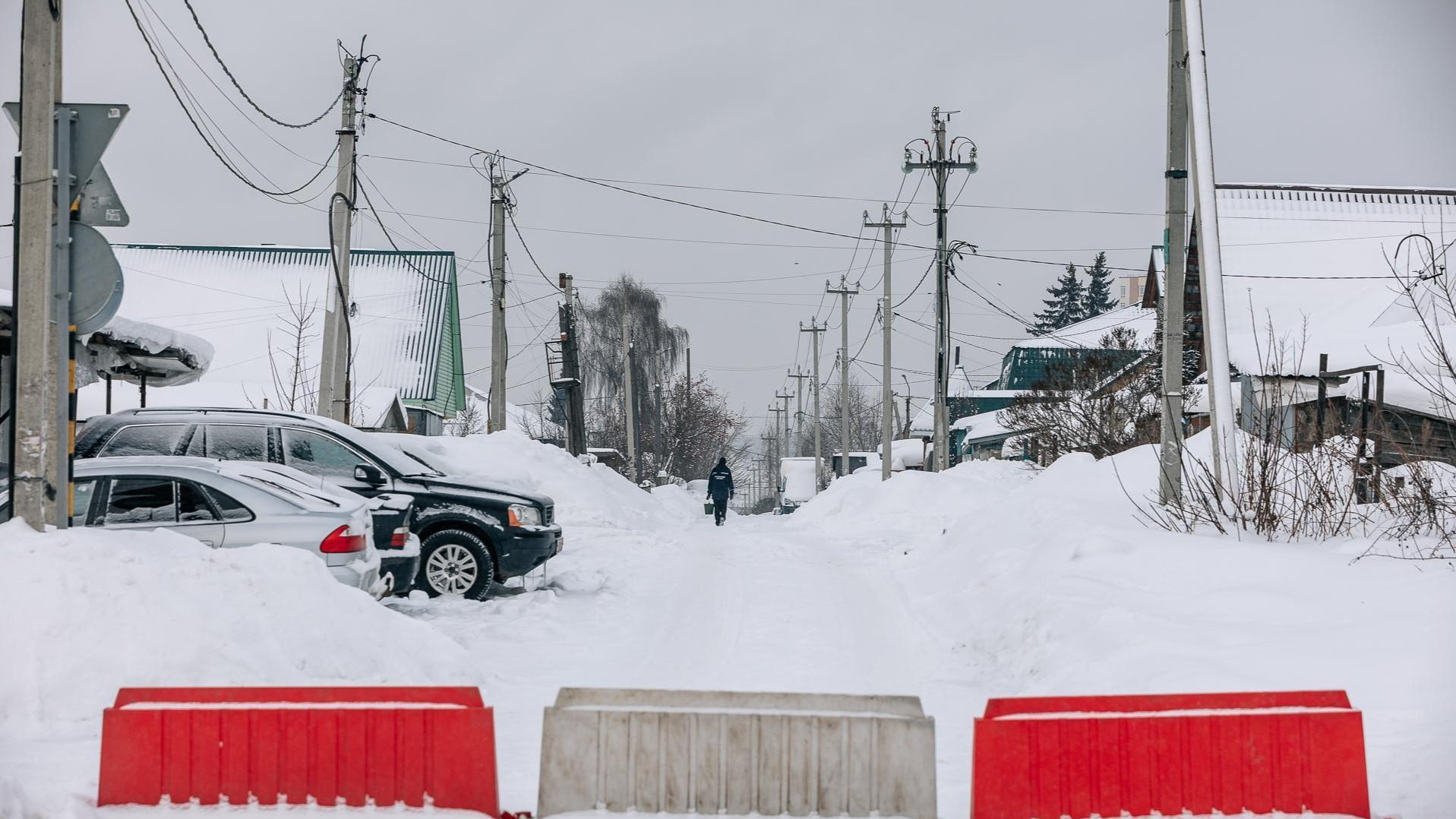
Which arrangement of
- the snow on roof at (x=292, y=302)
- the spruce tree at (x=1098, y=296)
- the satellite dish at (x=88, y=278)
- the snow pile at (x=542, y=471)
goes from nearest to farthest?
the satellite dish at (x=88, y=278) < the snow pile at (x=542, y=471) < the snow on roof at (x=292, y=302) < the spruce tree at (x=1098, y=296)

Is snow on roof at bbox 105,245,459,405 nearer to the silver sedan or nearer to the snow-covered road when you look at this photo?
the snow-covered road

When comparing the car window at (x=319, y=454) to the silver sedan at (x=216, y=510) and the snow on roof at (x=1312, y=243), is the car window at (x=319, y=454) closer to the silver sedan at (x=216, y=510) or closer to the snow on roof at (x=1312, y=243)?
the silver sedan at (x=216, y=510)

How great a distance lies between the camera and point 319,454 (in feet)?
38.0

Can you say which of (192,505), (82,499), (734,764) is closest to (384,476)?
(192,505)

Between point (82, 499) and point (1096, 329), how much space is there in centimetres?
4908

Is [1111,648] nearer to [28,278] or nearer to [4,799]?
[4,799]

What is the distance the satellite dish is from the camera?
6.61m

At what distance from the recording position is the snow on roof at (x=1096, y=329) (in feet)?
154

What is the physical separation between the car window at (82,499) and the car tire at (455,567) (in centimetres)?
308

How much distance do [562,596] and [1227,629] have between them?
6.37 meters

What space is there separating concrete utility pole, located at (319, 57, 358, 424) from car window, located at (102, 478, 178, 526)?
8.40 meters

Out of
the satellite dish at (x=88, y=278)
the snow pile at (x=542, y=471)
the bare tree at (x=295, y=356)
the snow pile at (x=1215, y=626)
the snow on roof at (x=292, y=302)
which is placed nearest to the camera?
the snow pile at (x=1215, y=626)

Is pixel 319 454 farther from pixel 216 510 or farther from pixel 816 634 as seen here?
pixel 816 634

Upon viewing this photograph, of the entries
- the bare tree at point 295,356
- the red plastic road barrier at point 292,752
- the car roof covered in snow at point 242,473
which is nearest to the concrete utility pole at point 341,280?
the car roof covered in snow at point 242,473
